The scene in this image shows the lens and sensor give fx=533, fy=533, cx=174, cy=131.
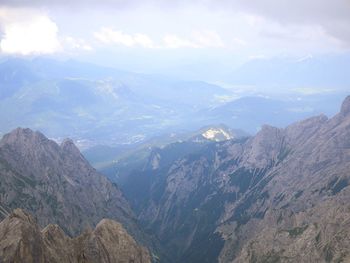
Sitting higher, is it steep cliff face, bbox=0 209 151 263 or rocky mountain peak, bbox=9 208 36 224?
rocky mountain peak, bbox=9 208 36 224

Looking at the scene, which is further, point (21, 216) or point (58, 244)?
point (58, 244)

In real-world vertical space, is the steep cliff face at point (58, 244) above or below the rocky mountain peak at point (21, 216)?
below

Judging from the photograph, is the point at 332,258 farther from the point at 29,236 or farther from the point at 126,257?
the point at 29,236

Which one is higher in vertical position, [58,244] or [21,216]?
[21,216]

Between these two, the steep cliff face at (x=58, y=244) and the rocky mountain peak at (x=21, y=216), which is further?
the rocky mountain peak at (x=21, y=216)

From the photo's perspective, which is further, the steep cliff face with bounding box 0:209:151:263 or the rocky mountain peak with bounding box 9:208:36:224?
the rocky mountain peak with bounding box 9:208:36:224

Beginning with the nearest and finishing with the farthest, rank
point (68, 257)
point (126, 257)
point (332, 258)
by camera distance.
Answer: point (68, 257), point (126, 257), point (332, 258)

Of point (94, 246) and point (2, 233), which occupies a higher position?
point (2, 233)

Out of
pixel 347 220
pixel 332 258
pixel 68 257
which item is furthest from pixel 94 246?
pixel 347 220
